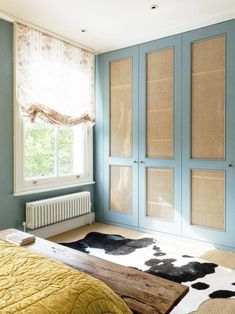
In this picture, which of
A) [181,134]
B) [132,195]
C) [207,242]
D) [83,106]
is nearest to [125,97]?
[83,106]

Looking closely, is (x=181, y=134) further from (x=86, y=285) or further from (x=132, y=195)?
(x=86, y=285)

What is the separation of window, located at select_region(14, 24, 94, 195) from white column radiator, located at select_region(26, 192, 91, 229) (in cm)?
18

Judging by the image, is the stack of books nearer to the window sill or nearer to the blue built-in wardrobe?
the window sill

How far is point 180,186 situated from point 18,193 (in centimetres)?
196

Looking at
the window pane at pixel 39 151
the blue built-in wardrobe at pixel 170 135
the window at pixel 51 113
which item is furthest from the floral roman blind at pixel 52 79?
the blue built-in wardrobe at pixel 170 135

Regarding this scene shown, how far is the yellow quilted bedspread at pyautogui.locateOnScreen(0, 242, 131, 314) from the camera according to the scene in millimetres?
1031

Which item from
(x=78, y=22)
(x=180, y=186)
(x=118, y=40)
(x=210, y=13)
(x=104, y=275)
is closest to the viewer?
(x=104, y=275)

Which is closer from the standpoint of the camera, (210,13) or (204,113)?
(210,13)

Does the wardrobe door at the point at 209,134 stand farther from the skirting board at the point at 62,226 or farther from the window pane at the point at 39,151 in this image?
the window pane at the point at 39,151

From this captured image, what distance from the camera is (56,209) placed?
3604mm

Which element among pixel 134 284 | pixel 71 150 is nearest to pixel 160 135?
pixel 71 150

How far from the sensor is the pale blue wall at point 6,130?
3135 mm

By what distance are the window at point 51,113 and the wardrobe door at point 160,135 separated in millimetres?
855

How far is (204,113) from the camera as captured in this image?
3.32m
